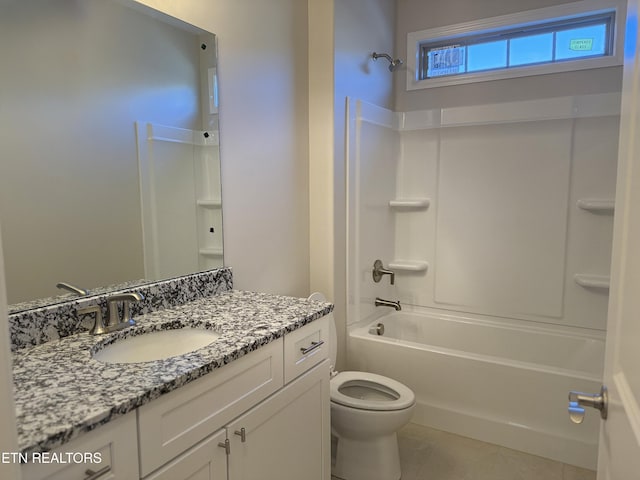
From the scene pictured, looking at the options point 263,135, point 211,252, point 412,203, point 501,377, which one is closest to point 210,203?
point 211,252

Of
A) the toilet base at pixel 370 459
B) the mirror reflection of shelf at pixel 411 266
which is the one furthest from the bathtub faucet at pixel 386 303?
the toilet base at pixel 370 459

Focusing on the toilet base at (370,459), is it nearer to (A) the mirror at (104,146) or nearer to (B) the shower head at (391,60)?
(A) the mirror at (104,146)

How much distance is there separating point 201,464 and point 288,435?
0.44m

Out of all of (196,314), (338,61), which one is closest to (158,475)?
(196,314)

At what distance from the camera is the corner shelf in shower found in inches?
73.7

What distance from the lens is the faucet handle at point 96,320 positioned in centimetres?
136

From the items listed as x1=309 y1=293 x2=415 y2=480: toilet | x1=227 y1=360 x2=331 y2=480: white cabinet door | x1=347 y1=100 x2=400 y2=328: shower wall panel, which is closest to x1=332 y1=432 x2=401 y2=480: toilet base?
x1=309 y1=293 x2=415 y2=480: toilet

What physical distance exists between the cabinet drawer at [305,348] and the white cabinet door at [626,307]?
3.02ft

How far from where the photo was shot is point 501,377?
2.39m

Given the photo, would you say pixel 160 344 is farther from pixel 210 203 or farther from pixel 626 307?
pixel 626 307

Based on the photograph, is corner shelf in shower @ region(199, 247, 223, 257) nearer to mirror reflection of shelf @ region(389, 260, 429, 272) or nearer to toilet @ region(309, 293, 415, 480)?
toilet @ region(309, 293, 415, 480)

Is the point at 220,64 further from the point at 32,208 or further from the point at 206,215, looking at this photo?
the point at 32,208

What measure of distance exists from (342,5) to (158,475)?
8.08 ft

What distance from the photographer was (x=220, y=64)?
188 centimetres
